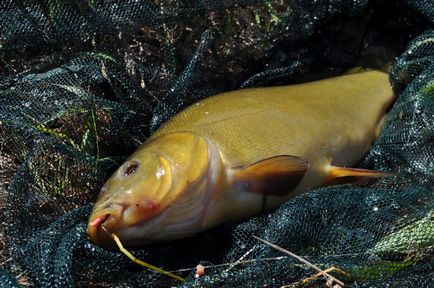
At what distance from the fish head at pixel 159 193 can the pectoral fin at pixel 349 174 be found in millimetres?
521

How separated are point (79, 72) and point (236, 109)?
2.26ft

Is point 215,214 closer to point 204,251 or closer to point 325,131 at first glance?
point 204,251

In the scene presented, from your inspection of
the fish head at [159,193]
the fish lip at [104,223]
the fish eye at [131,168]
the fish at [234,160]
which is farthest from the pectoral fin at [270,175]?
the fish lip at [104,223]

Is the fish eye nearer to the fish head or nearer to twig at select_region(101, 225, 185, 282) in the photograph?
the fish head

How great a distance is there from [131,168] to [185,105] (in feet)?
Answer: 2.18

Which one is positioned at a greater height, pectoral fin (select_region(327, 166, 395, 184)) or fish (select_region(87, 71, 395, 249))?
fish (select_region(87, 71, 395, 249))

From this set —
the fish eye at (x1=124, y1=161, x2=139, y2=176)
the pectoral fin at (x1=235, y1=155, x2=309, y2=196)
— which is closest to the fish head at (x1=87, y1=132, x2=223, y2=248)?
the fish eye at (x1=124, y1=161, x2=139, y2=176)

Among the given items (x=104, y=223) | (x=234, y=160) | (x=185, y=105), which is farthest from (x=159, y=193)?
(x=185, y=105)

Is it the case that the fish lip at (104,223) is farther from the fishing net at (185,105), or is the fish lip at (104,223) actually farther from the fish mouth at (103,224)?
the fishing net at (185,105)

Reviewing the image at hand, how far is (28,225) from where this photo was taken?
6.87 ft

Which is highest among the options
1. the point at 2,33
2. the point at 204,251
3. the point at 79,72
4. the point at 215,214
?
the point at 2,33

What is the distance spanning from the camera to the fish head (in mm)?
1931

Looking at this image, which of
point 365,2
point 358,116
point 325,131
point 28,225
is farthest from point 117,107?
point 365,2

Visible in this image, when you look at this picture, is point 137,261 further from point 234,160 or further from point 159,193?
point 234,160
